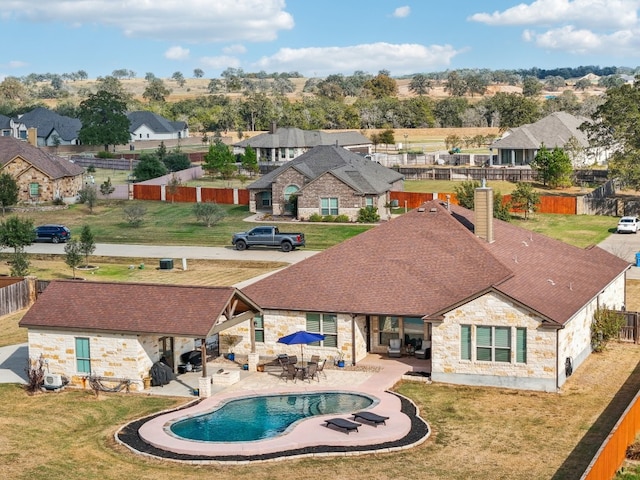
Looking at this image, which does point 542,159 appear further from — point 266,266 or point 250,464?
point 250,464

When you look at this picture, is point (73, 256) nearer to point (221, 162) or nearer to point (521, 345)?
point (521, 345)

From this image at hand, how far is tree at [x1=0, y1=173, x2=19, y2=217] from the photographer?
76.2 metres

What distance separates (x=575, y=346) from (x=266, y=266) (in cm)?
2613

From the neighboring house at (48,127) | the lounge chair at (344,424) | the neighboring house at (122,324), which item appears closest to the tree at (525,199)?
the neighboring house at (122,324)

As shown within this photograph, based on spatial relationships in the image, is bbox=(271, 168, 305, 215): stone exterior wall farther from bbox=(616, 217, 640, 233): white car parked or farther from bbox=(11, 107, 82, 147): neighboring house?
bbox=(11, 107, 82, 147): neighboring house

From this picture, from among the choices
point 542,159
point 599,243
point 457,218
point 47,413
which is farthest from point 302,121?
point 47,413

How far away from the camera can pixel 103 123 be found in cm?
12962

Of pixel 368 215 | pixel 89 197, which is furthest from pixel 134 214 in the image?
pixel 368 215

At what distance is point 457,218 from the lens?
40125mm

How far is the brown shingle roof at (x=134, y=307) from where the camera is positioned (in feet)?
109

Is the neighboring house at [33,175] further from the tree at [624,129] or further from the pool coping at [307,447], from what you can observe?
the pool coping at [307,447]

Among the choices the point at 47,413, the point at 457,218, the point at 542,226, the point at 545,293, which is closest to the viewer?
the point at 47,413

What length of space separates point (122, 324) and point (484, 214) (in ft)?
47.0

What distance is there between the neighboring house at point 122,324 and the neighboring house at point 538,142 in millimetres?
70675
